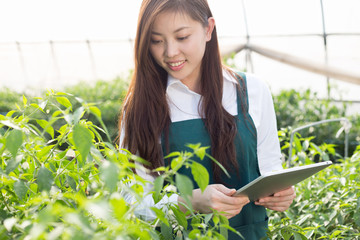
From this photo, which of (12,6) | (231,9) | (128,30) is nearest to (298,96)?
(231,9)

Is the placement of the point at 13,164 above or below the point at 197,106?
above

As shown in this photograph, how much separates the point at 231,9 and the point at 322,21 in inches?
47.2

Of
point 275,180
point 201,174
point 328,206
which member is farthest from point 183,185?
point 328,206

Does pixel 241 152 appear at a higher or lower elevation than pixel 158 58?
lower

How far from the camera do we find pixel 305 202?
190 cm

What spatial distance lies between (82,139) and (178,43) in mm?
774

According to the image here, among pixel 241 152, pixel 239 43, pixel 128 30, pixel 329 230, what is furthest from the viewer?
pixel 128 30

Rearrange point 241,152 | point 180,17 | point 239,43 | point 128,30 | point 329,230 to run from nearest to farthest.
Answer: point 180,17
point 241,152
point 329,230
point 239,43
point 128,30

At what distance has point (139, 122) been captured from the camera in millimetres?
1569

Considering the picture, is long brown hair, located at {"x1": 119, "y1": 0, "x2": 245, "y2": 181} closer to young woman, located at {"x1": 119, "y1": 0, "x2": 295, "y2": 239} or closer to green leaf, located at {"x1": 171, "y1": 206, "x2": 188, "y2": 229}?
young woman, located at {"x1": 119, "y1": 0, "x2": 295, "y2": 239}

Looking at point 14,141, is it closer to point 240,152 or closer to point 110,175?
point 110,175

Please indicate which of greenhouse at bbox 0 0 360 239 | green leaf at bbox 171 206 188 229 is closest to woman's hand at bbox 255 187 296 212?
greenhouse at bbox 0 0 360 239

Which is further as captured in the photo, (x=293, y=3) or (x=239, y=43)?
(x=239, y=43)

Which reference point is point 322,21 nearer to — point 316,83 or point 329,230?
point 316,83
